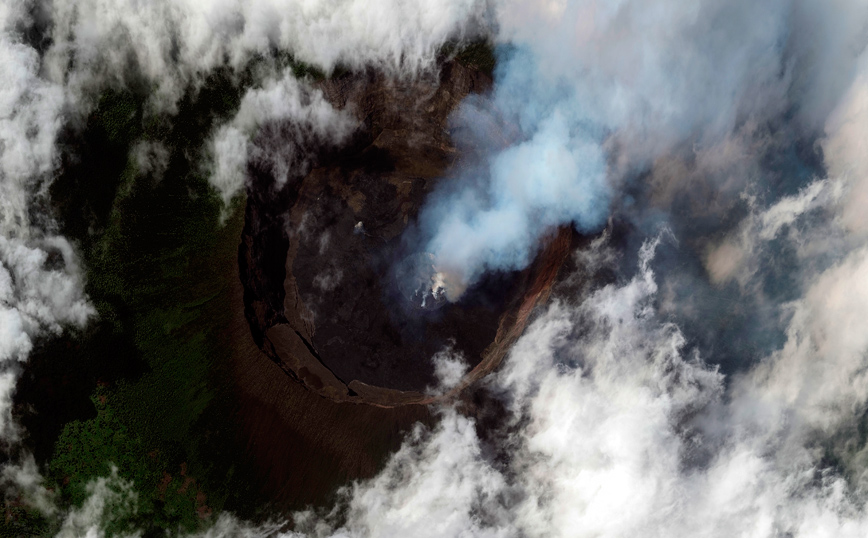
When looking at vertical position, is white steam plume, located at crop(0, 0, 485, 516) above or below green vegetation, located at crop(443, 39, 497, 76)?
below

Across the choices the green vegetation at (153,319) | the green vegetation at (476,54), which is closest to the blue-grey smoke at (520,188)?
the green vegetation at (476,54)

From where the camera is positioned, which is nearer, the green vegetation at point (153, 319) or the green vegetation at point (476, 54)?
the green vegetation at point (153, 319)

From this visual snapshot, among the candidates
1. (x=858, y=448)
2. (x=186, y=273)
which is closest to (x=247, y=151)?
(x=186, y=273)

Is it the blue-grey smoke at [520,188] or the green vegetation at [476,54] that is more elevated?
the green vegetation at [476,54]

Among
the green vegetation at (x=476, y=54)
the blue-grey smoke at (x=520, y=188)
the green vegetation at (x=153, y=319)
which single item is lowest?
the green vegetation at (x=153, y=319)

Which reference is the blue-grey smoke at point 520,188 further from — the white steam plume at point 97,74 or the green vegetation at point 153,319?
the green vegetation at point 153,319

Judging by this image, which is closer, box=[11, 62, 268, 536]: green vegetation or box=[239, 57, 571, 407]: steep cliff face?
box=[11, 62, 268, 536]: green vegetation

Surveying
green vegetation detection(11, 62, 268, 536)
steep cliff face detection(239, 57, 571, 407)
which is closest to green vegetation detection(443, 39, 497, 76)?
steep cliff face detection(239, 57, 571, 407)

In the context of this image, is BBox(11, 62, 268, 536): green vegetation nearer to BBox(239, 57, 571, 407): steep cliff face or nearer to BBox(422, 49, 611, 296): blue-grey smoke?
BBox(239, 57, 571, 407): steep cliff face
